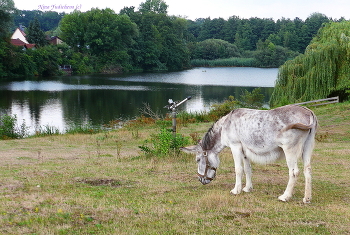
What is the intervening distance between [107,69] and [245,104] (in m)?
61.3

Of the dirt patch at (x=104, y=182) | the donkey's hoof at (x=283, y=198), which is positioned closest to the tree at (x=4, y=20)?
the dirt patch at (x=104, y=182)

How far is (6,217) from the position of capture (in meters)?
5.91

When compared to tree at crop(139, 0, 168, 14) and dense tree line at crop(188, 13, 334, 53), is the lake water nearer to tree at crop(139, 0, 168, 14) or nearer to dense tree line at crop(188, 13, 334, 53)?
dense tree line at crop(188, 13, 334, 53)

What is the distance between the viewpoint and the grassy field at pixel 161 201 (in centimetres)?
567

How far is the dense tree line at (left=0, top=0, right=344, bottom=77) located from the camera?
76000 millimetres

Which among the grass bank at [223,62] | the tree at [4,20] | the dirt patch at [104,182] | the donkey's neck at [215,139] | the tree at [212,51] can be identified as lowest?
the dirt patch at [104,182]

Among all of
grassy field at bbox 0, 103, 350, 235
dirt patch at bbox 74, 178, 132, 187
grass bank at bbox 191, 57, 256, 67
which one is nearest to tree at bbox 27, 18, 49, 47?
grass bank at bbox 191, 57, 256, 67

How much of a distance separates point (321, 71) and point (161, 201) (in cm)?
2812

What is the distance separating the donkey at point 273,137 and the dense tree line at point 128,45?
218 ft

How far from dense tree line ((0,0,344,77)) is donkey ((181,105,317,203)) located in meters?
66.6

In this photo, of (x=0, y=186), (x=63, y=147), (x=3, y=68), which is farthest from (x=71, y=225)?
(x=3, y=68)

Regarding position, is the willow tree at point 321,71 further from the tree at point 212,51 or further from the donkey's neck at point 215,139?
the tree at point 212,51

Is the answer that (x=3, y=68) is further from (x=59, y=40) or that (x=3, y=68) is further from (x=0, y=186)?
(x=0, y=186)

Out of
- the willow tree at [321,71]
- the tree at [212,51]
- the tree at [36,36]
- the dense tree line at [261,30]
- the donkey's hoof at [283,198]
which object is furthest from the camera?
the tree at [212,51]
